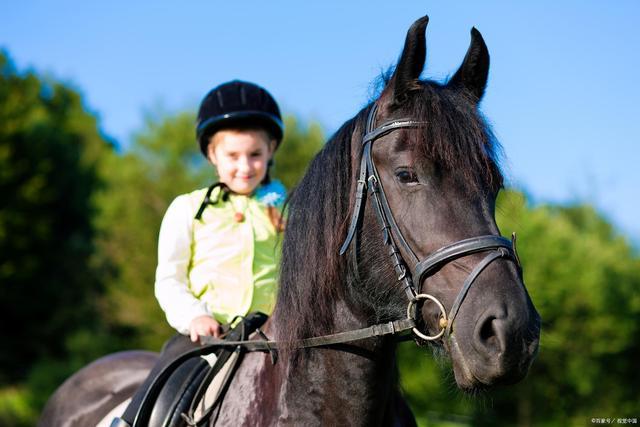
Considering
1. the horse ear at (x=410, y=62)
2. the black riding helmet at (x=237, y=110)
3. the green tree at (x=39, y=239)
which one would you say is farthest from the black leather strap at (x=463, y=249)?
the green tree at (x=39, y=239)

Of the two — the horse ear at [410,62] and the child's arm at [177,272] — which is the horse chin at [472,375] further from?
the child's arm at [177,272]

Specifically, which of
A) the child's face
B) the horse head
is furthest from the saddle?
the child's face

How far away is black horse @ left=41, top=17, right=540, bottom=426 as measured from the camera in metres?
2.38

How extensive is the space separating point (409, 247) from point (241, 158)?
68.6 inches

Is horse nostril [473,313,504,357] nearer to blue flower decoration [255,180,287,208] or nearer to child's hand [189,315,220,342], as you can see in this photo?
child's hand [189,315,220,342]

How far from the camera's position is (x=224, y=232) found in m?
3.87

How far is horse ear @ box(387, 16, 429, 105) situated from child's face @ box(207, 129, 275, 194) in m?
1.40

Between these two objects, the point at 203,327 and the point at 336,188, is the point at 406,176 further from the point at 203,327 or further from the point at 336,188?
the point at 203,327

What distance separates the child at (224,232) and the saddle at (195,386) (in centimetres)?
11

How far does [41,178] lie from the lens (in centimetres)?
3012

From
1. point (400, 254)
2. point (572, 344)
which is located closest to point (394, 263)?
point (400, 254)

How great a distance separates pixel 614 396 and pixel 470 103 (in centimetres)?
2914

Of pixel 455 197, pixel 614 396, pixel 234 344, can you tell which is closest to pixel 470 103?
pixel 455 197

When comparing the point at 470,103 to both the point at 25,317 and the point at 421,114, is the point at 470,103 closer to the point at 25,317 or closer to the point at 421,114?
the point at 421,114
